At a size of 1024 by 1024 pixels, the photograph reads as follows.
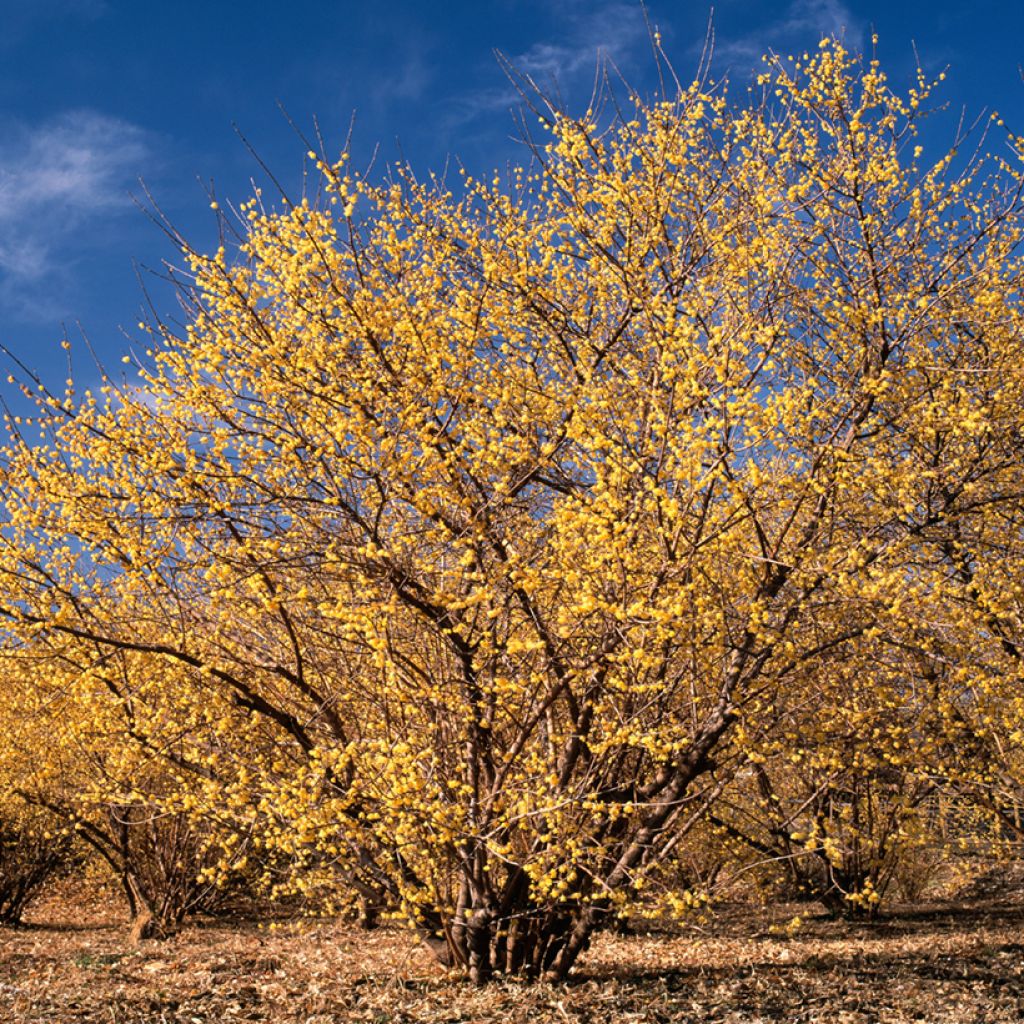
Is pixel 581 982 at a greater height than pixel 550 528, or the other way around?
pixel 550 528

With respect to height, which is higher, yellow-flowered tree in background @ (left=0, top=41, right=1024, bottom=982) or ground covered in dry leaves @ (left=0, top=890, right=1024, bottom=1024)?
yellow-flowered tree in background @ (left=0, top=41, right=1024, bottom=982)

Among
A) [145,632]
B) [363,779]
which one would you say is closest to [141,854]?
[145,632]

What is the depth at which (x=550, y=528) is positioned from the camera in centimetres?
632

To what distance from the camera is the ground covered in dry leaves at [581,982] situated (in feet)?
18.9

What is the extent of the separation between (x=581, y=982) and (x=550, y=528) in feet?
10.3

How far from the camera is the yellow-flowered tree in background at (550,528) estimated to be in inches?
214

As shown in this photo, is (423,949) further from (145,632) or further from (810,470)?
(810,470)

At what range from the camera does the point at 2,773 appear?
1152cm

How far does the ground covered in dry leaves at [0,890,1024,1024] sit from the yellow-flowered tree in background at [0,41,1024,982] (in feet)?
1.81

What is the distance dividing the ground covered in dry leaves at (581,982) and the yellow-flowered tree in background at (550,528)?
0.55 m

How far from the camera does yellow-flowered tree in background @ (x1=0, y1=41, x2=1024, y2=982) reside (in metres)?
5.45

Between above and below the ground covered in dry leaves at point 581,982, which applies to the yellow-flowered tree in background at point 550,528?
above

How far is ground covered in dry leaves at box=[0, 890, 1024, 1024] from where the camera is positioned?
18.9 feet

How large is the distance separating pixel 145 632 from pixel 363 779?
216 cm
